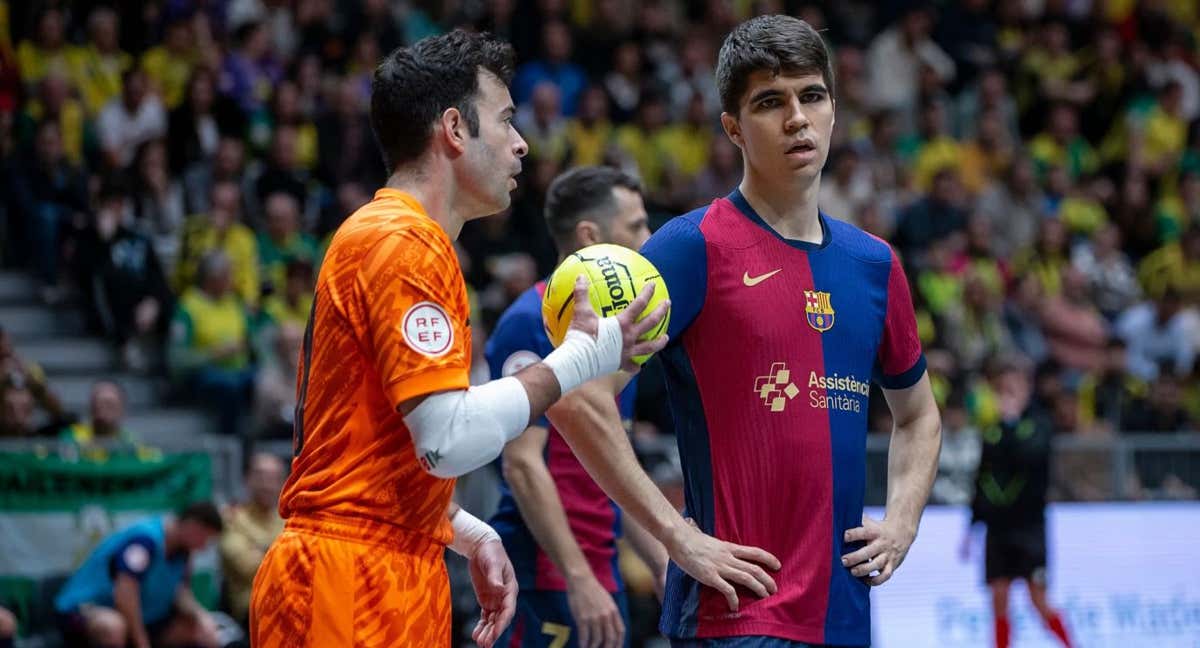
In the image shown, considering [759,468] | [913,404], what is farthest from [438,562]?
[913,404]

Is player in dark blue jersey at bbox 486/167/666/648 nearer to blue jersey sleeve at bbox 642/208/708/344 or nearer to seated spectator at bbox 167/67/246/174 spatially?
blue jersey sleeve at bbox 642/208/708/344

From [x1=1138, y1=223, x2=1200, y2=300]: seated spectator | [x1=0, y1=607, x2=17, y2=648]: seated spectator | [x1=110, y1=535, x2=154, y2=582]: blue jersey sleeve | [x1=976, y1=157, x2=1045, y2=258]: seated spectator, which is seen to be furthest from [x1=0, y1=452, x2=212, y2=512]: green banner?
[x1=1138, y1=223, x2=1200, y2=300]: seated spectator

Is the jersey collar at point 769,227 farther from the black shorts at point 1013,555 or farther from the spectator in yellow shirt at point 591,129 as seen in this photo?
the spectator in yellow shirt at point 591,129

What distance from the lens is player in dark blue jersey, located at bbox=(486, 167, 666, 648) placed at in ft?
18.9

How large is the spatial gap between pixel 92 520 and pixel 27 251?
4.02m

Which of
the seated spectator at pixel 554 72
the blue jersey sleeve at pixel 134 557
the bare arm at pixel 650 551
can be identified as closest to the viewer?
the bare arm at pixel 650 551

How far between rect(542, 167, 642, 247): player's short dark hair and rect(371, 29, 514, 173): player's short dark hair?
227 centimetres

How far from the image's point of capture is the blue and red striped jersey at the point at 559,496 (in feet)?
20.4

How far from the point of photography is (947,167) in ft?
56.6

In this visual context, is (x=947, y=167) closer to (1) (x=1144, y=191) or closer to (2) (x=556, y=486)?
(1) (x=1144, y=191)

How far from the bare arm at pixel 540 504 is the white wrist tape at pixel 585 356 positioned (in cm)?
183

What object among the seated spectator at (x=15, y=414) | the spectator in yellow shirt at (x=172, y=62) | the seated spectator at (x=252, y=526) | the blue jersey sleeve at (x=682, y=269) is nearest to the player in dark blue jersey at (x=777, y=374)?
the blue jersey sleeve at (x=682, y=269)

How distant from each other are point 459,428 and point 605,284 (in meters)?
0.63

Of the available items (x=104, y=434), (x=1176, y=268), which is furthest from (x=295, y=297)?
(x=1176, y=268)
